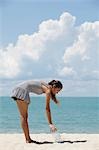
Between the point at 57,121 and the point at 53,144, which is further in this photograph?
the point at 57,121

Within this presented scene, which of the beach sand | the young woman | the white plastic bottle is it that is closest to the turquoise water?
the beach sand

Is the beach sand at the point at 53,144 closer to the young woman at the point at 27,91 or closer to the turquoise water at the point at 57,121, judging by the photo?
the young woman at the point at 27,91

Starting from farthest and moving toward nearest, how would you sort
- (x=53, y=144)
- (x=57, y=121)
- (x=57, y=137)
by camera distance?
(x=57, y=121) < (x=57, y=137) < (x=53, y=144)

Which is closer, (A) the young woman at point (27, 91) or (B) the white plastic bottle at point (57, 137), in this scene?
Answer: (A) the young woman at point (27, 91)

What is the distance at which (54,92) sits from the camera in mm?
7512

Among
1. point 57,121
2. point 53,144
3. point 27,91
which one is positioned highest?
point 27,91

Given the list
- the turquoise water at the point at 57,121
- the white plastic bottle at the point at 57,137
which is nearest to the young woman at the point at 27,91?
the white plastic bottle at the point at 57,137

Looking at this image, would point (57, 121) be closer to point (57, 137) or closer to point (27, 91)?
point (57, 137)

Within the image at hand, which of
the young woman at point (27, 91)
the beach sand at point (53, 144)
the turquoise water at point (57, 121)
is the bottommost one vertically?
the turquoise water at point (57, 121)

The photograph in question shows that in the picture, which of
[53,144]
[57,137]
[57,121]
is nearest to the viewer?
[53,144]

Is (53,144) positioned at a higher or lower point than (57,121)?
higher

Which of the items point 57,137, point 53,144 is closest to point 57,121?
point 57,137

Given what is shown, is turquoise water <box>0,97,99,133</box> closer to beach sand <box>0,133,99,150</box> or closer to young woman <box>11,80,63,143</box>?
beach sand <box>0,133,99,150</box>

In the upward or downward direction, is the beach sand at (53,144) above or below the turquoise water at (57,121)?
above
